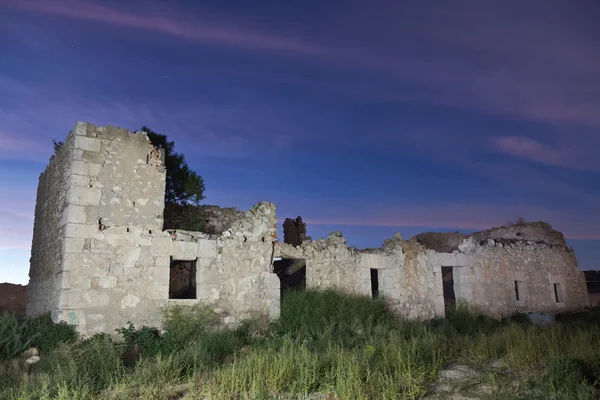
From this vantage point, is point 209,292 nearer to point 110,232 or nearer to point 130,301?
point 130,301

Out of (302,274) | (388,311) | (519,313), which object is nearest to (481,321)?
(519,313)

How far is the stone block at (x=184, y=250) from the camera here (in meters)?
10.6

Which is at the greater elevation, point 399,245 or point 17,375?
point 399,245

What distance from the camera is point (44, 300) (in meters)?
10.6

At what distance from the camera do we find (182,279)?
15852 millimetres

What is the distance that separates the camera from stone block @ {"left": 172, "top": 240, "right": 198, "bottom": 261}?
1062cm

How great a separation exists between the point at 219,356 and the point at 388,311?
585 cm

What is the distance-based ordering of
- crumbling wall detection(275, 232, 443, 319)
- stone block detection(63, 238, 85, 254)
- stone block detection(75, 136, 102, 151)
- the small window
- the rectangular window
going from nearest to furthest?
stone block detection(63, 238, 85, 254)
stone block detection(75, 136, 102, 151)
crumbling wall detection(275, 232, 443, 319)
the rectangular window
the small window

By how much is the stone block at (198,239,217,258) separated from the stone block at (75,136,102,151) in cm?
311

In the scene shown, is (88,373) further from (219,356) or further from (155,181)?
(155,181)

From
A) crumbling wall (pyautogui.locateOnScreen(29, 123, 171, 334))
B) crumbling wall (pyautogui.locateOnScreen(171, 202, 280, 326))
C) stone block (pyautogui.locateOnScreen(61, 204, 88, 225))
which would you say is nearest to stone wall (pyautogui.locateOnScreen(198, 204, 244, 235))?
crumbling wall (pyautogui.locateOnScreen(171, 202, 280, 326))

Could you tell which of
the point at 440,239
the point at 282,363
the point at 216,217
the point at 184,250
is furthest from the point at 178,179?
the point at 440,239

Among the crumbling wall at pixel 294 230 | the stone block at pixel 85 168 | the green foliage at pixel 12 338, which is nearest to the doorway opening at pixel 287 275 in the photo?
the crumbling wall at pixel 294 230

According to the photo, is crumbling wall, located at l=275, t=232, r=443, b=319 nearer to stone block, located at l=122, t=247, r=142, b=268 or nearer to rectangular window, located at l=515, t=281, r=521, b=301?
stone block, located at l=122, t=247, r=142, b=268
